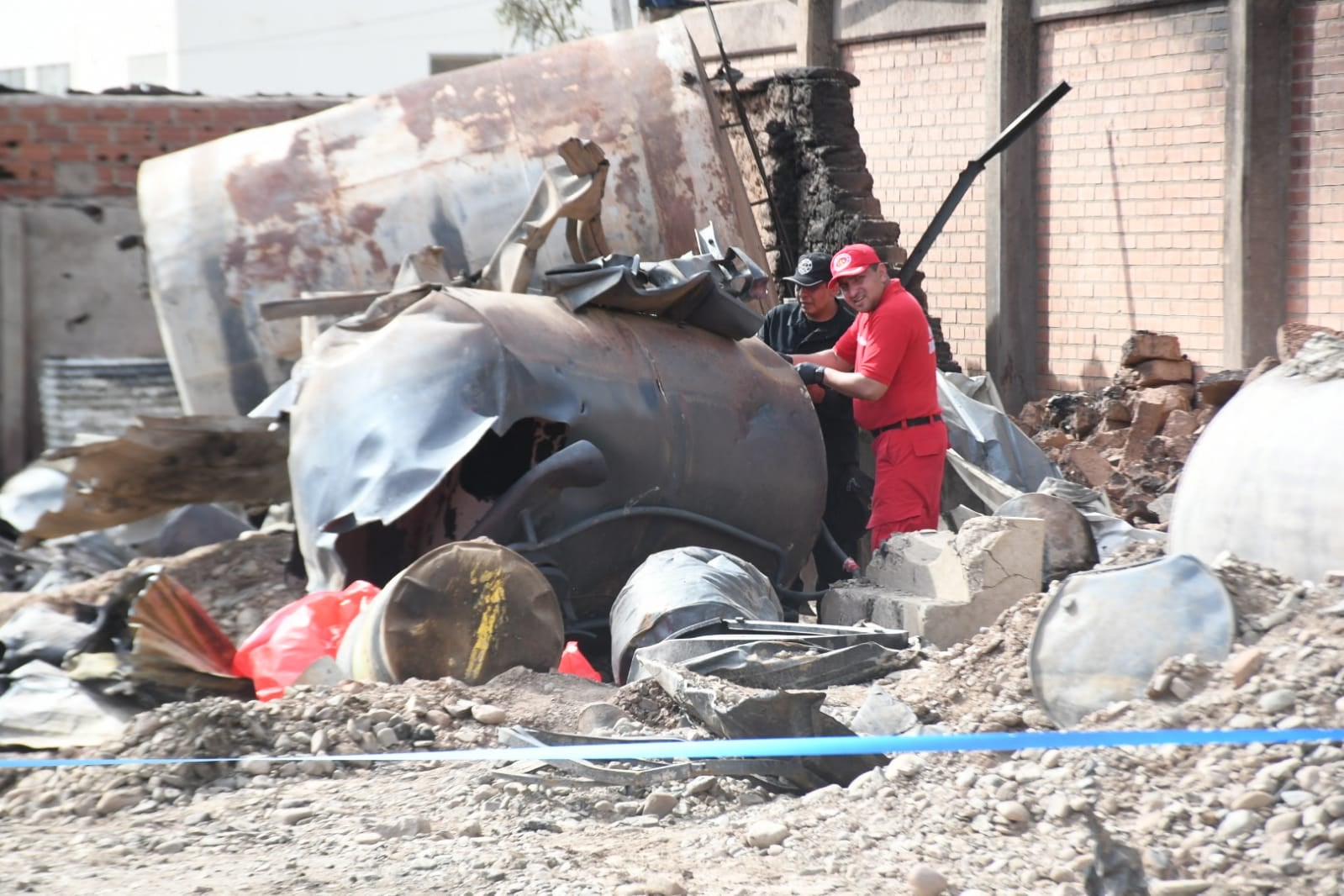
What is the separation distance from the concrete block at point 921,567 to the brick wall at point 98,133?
4.65 meters

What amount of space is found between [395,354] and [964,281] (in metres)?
5.62

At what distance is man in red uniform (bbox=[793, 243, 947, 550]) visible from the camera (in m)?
5.73

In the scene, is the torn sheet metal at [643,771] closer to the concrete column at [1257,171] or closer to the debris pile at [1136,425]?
the debris pile at [1136,425]

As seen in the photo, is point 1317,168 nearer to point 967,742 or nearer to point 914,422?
point 914,422

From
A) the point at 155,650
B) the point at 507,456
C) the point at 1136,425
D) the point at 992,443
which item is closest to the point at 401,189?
the point at 507,456

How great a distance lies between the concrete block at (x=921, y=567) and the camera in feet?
16.4

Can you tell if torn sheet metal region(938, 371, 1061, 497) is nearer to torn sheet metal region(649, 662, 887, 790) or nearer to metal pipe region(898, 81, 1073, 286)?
metal pipe region(898, 81, 1073, 286)

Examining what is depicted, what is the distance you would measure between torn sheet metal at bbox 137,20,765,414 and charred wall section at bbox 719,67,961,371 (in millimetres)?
1077

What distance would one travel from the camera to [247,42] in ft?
72.2

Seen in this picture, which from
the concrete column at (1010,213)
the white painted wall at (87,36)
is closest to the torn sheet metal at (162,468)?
the concrete column at (1010,213)

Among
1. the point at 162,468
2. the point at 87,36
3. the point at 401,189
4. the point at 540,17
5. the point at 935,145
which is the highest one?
the point at 87,36

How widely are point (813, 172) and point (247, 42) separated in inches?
625

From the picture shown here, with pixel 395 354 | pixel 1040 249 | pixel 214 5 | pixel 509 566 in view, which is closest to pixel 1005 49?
pixel 1040 249

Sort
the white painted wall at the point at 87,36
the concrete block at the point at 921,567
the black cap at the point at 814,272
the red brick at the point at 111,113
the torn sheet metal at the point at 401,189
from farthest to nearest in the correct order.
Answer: the white painted wall at the point at 87,36 → the red brick at the point at 111,113 → the torn sheet metal at the point at 401,189 → the black cap at the point at 814,272 → the concrete block at the point at 921,567
